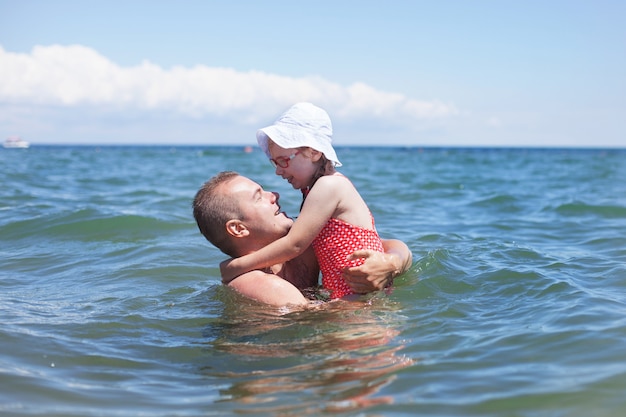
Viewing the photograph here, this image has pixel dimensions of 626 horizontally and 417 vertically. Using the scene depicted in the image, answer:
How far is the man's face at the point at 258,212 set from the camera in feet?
14.4

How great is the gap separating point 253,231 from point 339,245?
599mm

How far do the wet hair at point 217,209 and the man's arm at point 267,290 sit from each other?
26 centimetres

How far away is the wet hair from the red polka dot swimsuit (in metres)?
0.61

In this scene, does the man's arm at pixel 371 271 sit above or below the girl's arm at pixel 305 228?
below

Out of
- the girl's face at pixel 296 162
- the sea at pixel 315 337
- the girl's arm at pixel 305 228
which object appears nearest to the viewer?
the sea at pixel 315 337

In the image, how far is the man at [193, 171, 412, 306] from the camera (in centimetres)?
437

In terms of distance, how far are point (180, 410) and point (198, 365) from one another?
2.21 ft

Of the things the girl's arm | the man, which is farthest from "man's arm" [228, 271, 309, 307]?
the girl's arm

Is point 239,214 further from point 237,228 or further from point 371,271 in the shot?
point 371,271

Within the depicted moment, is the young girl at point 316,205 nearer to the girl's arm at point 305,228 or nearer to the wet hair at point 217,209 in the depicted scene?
the girl's arm at point 305,228

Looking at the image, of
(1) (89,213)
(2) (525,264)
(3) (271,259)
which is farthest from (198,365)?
(1) (89,213)

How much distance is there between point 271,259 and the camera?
167 inches

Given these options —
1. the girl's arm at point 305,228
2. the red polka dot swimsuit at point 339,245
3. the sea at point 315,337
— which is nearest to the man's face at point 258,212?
the girl's arm at point 305,228

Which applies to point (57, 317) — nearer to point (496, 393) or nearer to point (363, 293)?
point (363, 293)
